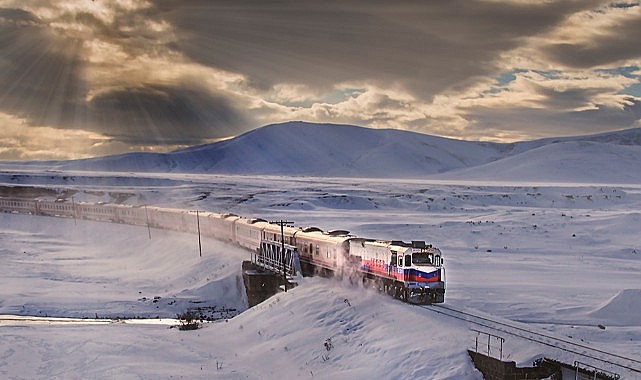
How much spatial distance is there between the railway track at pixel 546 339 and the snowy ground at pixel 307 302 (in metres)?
0.69

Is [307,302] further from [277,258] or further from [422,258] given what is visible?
[277,258]

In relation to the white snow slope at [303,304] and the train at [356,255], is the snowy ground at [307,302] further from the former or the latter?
the train at [356,255]

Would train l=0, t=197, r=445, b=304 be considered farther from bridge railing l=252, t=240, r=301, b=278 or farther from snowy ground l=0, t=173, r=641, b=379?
snowy ground l=0, t=173, r=641, b=379

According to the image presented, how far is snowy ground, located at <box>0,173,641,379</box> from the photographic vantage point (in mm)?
25125

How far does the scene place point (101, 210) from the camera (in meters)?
92.6

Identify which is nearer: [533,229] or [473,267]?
[473,267]

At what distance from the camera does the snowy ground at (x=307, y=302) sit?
25125 mm

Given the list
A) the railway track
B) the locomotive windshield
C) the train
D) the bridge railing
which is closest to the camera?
the railway track

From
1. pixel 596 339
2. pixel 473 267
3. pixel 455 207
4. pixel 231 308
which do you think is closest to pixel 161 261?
pixel 231 308

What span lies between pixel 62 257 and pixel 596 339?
2407 inches

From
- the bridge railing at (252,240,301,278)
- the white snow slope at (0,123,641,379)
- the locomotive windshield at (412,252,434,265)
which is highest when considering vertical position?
the locomotive windshield at (412,252,434,265)

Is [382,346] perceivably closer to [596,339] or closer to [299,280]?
[596,339]

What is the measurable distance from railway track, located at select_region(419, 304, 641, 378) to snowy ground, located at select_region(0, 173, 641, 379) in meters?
0.69

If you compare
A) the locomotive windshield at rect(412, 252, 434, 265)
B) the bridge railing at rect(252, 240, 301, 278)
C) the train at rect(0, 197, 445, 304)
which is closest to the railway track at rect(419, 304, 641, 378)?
the train at rect(0, 197, 445, 304)
